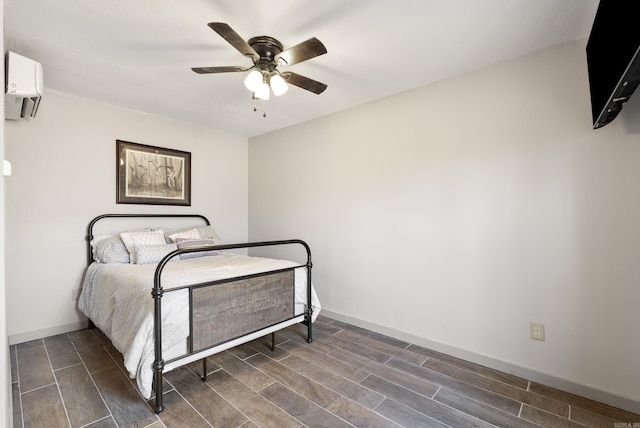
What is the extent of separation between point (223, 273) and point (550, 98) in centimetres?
267

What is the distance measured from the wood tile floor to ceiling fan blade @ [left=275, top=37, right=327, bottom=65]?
2142 mm

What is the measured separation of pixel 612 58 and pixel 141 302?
113 inches

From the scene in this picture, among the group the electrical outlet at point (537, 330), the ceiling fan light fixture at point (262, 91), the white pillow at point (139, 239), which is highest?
the ceiling fan light fixture at point (262, 91)

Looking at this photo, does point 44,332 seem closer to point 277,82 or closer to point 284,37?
point 277,82

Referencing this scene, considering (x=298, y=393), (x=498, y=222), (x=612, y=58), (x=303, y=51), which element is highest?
(x=303, y=51)

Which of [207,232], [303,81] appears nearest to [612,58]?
[303,81]

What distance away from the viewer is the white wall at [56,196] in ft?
8.93

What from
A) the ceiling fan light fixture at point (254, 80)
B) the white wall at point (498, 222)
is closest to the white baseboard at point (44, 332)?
the white wall at point (498, 222)

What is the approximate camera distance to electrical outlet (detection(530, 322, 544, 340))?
2.14 m

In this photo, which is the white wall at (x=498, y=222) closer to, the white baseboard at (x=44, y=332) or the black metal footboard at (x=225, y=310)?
the black metal footboard at (x=225, y=310)

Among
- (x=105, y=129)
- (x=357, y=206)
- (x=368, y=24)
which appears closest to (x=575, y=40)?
(x=368, y=24)

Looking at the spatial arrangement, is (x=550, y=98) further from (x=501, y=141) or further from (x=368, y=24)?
(x=368, y=24)

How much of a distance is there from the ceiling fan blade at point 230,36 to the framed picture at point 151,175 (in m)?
2.27

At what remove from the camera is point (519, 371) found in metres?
2.21
